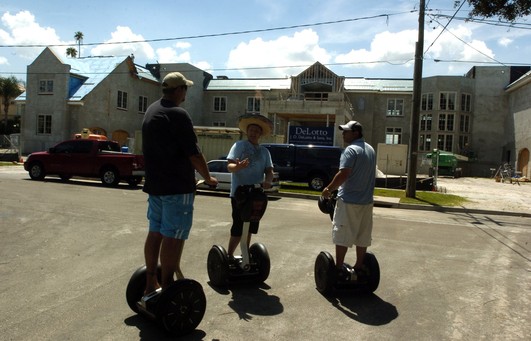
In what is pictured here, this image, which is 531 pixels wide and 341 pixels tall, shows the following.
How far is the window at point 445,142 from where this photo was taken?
4425 centimetres

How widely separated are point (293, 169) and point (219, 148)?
7.10 meters

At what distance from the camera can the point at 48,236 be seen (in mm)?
7059

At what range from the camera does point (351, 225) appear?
4648 millimetres

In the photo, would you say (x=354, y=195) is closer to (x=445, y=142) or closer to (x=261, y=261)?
(x=261, y=261)

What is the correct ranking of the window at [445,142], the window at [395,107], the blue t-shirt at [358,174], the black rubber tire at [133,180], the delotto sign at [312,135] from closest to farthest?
the blue t-shirt at [358,174]
the black rubber tire at [133,180]
the delotto sign at [312,135]
the window at [395,107]
the window at [445,142]

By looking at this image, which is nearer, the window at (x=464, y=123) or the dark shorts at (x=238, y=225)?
the dark shorts at (x=238, y=225)

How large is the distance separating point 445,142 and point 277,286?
43.4 meters

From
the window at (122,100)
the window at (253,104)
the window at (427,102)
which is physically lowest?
the window at (122,100)

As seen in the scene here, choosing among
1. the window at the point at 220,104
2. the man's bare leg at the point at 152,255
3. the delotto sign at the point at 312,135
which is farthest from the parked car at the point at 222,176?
the window at the point at 220,104

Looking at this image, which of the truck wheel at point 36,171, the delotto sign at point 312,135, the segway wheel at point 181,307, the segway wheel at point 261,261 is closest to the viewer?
the segway wheel at point 181,307

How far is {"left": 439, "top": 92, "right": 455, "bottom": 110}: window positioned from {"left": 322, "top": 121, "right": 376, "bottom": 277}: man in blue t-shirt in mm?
42906

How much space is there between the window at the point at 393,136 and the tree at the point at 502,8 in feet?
120

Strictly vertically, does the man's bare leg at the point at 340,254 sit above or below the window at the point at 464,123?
below

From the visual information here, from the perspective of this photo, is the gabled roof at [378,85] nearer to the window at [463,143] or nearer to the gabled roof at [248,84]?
the gabled roof at [248,84]
